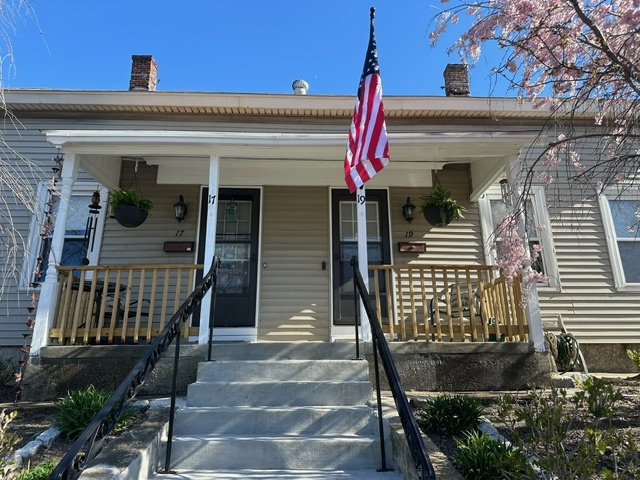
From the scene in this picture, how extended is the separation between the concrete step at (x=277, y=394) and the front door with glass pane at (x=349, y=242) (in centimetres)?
229

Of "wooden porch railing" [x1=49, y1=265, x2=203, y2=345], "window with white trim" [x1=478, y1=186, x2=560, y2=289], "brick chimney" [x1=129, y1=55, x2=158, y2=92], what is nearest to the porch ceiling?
"window with white trim" [x1=478, y1=186, x2=560, y2=289]

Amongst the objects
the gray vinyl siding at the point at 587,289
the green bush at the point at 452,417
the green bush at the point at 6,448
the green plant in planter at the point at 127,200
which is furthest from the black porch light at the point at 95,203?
the gray vinyl siding at the point at 587,289

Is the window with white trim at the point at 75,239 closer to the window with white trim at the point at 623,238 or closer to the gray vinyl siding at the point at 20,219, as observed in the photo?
the gray vinyl siding at the point at 20,219

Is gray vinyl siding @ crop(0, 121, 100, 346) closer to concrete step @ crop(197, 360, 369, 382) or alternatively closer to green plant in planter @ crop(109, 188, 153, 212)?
green plant in planter @ crop(109, 188, 153, 212)

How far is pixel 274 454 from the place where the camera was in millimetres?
2861

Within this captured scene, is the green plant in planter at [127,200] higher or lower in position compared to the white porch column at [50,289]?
higher

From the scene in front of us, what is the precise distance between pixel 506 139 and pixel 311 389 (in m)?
3.50

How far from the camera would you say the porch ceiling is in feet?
15.9

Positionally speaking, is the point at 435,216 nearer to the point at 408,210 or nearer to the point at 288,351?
the point at 408,210

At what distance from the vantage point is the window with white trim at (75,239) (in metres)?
6.00

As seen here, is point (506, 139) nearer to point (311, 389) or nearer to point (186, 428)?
point (311, 389)

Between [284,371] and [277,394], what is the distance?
304 mm

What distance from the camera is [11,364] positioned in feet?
17.5

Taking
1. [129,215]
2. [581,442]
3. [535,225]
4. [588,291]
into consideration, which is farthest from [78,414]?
[588,291]
